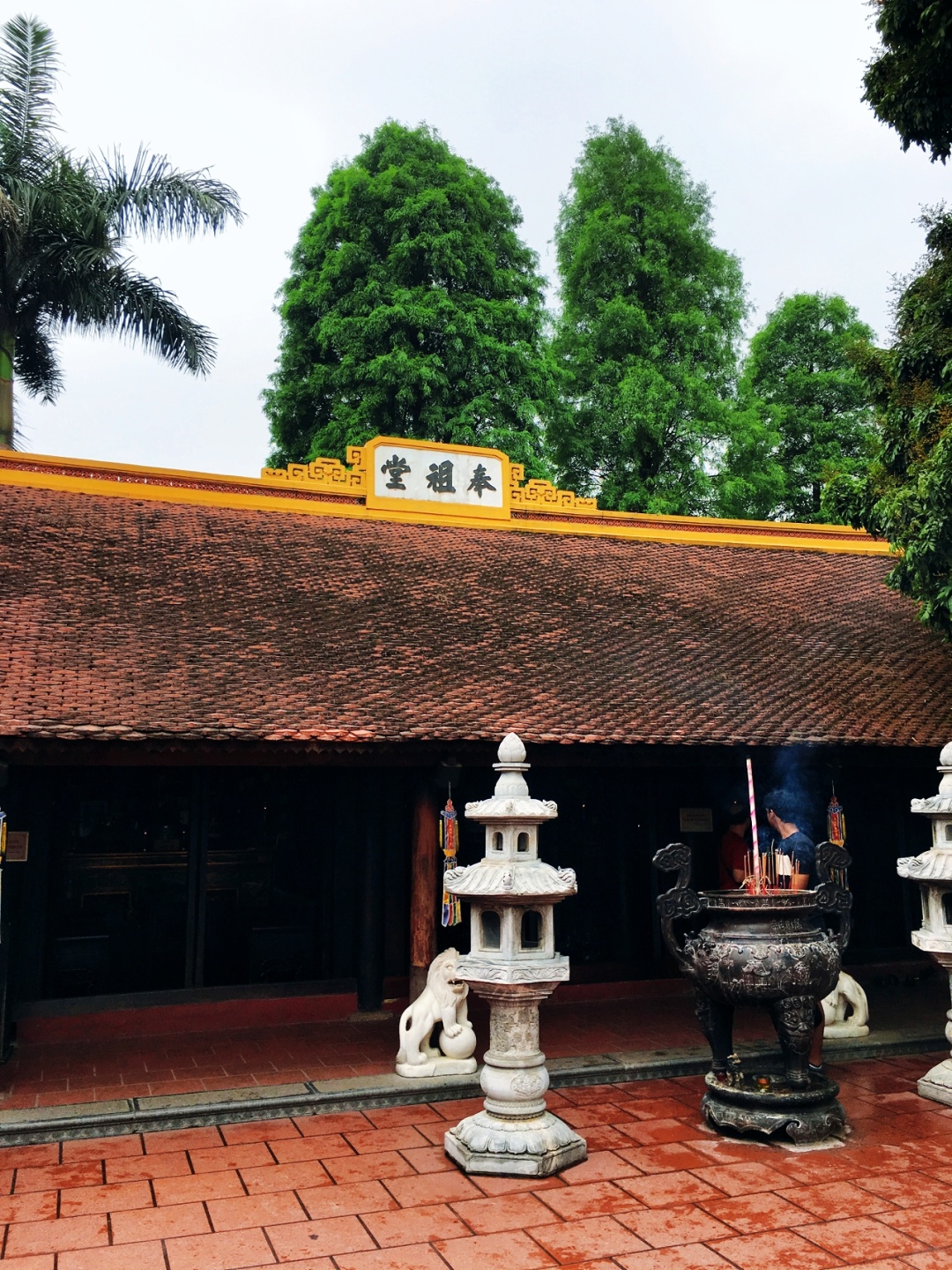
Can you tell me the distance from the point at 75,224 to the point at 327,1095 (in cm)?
1399

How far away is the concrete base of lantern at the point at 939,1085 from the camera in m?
6.56

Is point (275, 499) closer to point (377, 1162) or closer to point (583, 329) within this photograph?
point (377, 1162)

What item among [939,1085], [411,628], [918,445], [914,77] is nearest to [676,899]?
[939,1085]

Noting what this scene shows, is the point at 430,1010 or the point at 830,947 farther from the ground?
the point at 830,947

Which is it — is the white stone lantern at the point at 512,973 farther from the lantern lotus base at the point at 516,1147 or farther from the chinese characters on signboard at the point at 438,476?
the chinese characters on signboard at the point at 438,476

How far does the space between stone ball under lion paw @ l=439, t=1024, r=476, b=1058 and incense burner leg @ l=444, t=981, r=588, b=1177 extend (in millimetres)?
1298

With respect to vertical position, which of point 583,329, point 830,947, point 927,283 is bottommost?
point 830,947

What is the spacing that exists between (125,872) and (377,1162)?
3859mm

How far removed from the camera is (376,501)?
11.9 metres

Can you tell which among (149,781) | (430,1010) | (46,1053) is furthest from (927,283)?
(46,1053)

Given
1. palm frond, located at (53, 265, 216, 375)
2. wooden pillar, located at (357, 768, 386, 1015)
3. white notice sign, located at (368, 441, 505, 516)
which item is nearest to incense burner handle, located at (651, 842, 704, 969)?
wooden pillar, located at (357, 768, 386, 1015)

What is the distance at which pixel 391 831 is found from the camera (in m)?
9.33

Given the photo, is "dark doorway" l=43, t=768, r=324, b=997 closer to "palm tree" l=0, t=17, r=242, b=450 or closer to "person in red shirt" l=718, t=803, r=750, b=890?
"person in red shirt" l=718, t=803, r=750, b=890

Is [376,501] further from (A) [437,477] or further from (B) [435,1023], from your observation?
(B) [435,1023]
